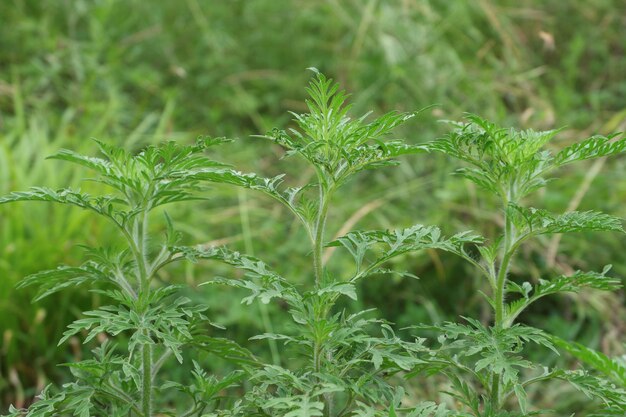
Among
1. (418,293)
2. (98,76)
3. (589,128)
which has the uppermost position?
(98,76)

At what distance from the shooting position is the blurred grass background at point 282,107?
313 centimetres

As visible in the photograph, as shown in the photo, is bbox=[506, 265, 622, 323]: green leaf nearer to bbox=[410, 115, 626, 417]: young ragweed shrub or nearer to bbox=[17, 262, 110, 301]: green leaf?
bbox=[410, 115, 626, 417]: young ragweed shrub

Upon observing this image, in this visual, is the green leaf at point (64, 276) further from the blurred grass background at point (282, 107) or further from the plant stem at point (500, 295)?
the blurred grass background at point (282, 107)

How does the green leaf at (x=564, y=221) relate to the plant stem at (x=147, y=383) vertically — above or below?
above

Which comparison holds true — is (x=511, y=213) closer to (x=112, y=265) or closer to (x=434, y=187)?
(x=112, y=265)

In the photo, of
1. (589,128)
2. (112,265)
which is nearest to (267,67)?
(589,128)

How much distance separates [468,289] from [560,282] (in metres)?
2.11

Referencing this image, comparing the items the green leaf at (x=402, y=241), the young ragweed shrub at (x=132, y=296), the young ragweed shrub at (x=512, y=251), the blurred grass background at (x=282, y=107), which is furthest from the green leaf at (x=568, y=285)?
the blurred grass background at (x=282, y=107)

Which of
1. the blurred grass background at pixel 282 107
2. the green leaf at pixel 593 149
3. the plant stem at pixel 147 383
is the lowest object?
the plant stem at pixel 147 383

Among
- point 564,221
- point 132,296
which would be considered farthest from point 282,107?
point 564,221

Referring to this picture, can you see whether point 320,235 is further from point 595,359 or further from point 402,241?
point 595,359

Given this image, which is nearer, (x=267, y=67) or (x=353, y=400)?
(x=353, y=400)

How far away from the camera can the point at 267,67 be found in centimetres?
478

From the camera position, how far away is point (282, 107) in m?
4.69
